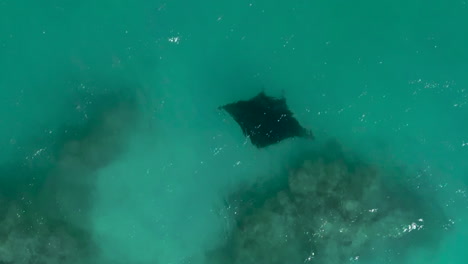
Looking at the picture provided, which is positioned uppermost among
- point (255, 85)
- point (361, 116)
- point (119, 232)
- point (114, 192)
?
point (255, 85)

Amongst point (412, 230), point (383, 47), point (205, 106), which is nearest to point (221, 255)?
point (205, 106)

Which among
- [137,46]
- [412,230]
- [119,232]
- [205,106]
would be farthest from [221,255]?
[137,46]

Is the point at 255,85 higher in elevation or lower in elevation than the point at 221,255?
higher

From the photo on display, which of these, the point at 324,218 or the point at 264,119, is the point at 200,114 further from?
the point at 324,218

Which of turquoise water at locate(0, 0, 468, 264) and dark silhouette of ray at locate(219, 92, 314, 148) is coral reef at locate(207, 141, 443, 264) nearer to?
turquoise water at locate(0, 0, 468, 264)

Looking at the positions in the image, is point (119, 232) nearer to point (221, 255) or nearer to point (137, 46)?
point (221, 255)

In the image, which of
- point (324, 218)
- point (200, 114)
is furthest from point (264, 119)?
point (324, 218)

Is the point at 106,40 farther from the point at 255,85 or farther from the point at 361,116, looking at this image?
the point at 361,116

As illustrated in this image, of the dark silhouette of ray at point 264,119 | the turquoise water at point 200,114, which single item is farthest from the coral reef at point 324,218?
the dark silhouette of ray at point 264,119
